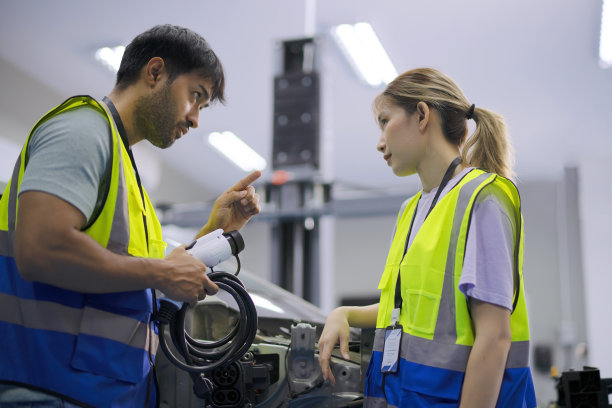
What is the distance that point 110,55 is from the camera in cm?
588

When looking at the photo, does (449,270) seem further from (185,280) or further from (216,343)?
(216,343)

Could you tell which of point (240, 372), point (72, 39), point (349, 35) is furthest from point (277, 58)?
point (240, 372)

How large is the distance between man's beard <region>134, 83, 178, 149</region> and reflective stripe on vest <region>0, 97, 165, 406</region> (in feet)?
0.55

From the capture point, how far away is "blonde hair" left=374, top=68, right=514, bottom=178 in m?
1.76

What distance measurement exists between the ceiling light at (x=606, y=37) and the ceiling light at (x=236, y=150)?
13.9 ft

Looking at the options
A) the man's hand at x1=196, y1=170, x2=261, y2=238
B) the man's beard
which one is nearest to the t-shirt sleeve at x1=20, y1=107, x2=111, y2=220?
the man's beard

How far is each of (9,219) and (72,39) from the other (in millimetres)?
4688

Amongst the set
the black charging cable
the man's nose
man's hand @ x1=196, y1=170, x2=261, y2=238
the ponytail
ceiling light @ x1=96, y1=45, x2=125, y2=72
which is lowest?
the black charging cable

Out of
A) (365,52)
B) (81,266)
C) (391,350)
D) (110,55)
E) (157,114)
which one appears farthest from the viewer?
(110,55)

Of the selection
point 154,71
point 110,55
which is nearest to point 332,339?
point 154,71

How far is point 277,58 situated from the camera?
4879 mm

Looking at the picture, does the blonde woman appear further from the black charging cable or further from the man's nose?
the man's nose

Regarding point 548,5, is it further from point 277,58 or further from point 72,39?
point 72,39

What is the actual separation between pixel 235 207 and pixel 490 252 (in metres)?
0.93
